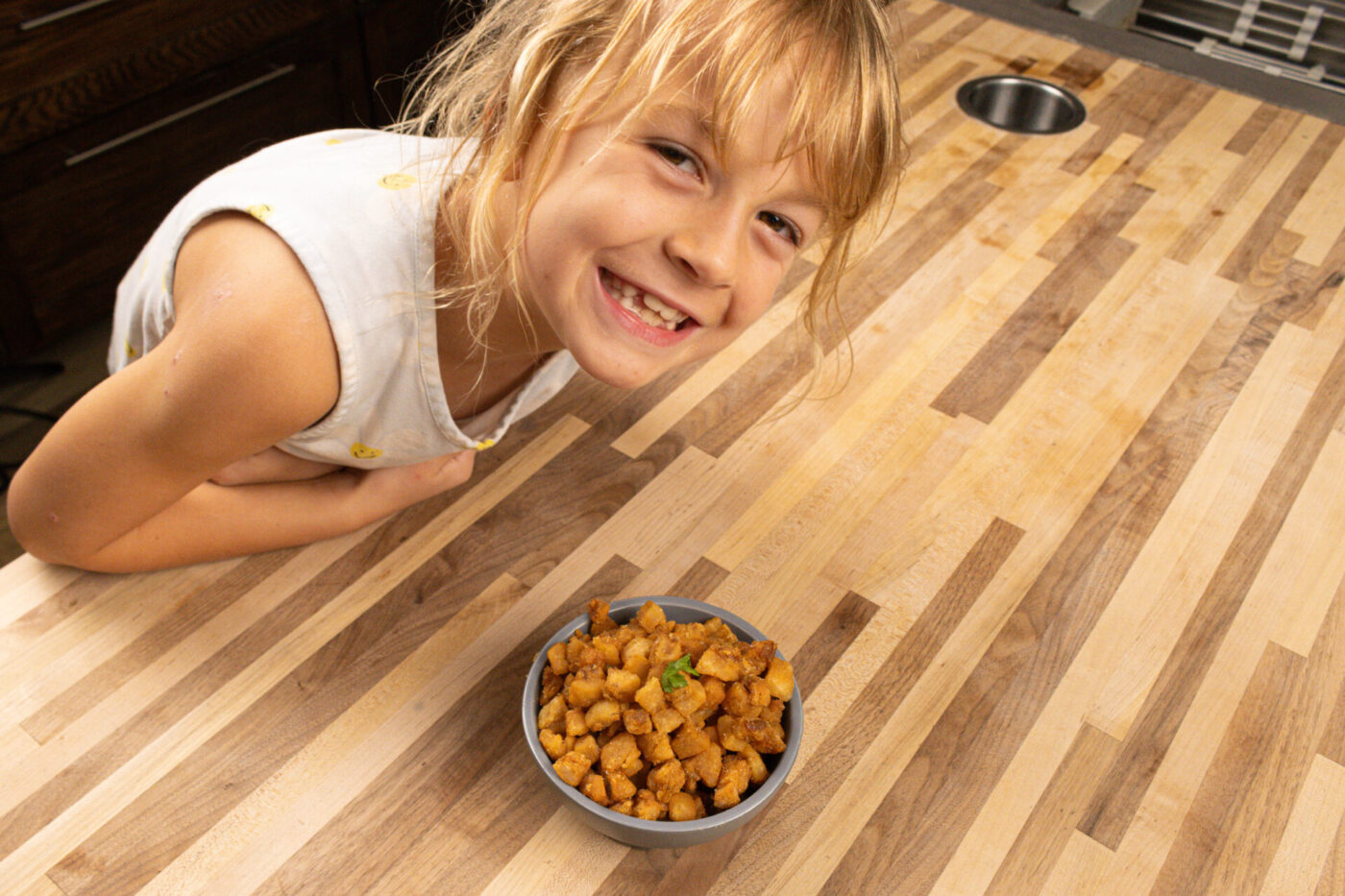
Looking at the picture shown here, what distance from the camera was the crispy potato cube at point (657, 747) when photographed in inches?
25.3

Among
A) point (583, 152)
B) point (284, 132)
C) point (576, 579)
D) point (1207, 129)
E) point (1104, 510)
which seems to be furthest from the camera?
point (284, 132)

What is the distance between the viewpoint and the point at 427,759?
0.71 meters

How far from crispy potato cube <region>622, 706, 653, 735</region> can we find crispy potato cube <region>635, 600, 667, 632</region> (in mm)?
72

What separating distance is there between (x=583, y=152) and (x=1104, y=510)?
56 cm

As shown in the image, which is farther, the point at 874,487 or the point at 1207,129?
the point at 1207,129

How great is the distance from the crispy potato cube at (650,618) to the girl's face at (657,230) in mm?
155

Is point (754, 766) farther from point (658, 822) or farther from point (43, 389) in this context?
point (43, 389)

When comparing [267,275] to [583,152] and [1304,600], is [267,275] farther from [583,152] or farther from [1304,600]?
[1304,600]

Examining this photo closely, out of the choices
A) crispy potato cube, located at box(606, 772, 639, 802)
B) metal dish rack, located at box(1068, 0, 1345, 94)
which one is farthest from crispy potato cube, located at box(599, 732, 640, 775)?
metal dish rack, located at box(1068, 0, 1345, 94)

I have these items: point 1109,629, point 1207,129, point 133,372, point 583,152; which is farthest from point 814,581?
point 1207,129

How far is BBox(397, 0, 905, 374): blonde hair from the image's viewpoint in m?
0.63

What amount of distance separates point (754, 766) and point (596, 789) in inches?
3.9

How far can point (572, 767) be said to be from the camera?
2.10 feet

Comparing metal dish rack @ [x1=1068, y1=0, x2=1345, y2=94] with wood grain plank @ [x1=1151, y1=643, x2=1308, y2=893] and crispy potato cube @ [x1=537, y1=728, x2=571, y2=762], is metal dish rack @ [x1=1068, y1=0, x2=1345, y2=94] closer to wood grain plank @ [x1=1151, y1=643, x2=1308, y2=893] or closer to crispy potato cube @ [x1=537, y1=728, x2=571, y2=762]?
wood grain plank @ [x1=1151, y1=643, x2=1308, y2=893]
